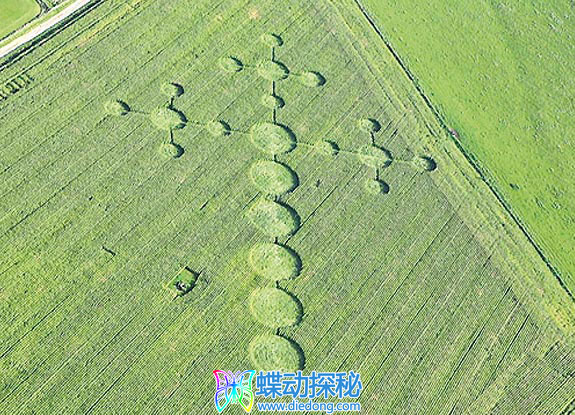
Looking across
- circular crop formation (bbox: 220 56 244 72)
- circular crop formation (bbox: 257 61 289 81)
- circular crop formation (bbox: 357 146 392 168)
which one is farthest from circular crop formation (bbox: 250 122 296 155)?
circular crop formation (bbox: 220 56 244 72)

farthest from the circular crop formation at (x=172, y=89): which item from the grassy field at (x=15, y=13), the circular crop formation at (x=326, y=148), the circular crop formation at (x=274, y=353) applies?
the circular crop formation at (x=274, y=353)

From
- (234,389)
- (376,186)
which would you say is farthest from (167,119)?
(234,389)

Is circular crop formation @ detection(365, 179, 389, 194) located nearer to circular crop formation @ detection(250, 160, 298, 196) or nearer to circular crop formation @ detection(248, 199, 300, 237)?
circular crop formation @ detection(250, 160, 298, 196)

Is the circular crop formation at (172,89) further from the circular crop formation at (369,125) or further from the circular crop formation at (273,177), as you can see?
the circular crop formation at (369,125)

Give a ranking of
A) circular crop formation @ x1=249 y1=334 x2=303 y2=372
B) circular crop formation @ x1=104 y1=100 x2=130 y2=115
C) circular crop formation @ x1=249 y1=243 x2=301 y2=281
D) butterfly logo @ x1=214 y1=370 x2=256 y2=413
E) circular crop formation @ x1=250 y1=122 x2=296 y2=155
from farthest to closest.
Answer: circular crop formation @ x1=104 y1=100 x2=130 y2=115 < circular crop formation @ x1=250 y1=122 x2=296 y2=155 < circular crop formation @ x1=249 y1=243 x2=301 y2=281 < circular crop formation @ x1=249 y1=334 x2=303 y2=372 < butterfly logo @ x1=214 y1=370 x2=256 y2=413

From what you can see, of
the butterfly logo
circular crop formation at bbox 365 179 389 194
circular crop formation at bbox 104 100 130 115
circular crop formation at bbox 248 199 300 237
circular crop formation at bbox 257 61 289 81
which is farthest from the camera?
circular crop formation at bbox 257 61 289 81

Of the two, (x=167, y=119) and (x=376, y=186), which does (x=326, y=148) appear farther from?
(x=167, y=119)
